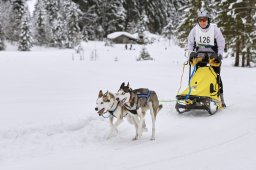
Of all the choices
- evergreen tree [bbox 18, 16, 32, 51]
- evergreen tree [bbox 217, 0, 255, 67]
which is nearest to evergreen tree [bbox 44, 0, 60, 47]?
evergreen tree [bbox 18, 16, 32, 51]

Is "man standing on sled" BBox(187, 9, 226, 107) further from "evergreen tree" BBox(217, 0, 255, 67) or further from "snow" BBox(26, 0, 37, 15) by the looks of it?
"snow" BBox(26, 0, 37, 15)

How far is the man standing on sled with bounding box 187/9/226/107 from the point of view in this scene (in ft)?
28.8

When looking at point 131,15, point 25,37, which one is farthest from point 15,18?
point 131,15

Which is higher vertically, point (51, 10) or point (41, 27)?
point (51, 10)

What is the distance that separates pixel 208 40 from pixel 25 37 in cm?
4224

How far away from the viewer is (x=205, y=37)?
8.96 meters

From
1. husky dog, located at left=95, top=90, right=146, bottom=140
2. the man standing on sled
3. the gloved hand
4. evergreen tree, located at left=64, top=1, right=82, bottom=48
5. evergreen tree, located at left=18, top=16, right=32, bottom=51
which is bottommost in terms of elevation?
husky dog, located at left=95, top=90, right=146, bottom=140

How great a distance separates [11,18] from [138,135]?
52.9 meters

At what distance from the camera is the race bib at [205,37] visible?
8.90 meters

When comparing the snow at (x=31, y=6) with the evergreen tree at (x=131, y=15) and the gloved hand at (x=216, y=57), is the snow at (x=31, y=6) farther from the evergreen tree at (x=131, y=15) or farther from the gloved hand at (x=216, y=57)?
the gloved hand at (x=216, y=57)

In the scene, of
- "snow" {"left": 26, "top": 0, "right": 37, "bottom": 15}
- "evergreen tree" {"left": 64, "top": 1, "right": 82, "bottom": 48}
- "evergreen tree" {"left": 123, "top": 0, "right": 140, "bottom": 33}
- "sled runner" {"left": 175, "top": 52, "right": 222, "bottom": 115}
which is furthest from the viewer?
"snow" {"left": 26, "top": 0, "right": 37, "bottom": 15}

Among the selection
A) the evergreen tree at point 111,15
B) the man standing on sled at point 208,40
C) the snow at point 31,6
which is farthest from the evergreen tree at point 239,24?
the snow at point 31,6

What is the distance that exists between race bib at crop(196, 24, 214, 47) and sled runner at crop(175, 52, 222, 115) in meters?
0.25

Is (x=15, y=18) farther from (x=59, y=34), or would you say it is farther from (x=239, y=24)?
(x=239, y=24)
